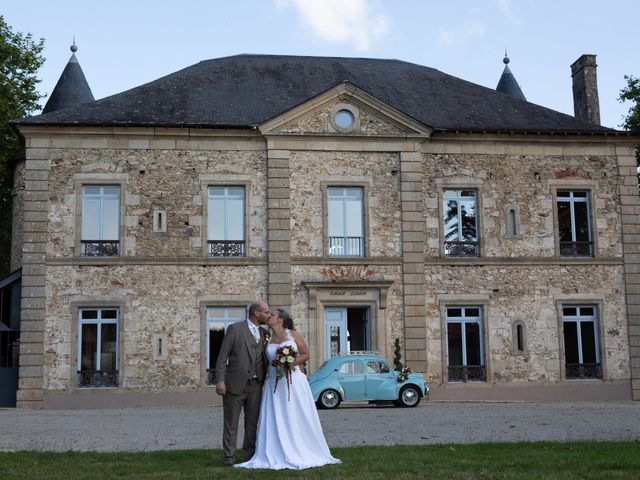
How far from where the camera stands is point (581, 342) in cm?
2167

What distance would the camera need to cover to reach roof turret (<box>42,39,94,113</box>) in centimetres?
2686

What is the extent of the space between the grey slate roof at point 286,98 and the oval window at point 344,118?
112 centimetres

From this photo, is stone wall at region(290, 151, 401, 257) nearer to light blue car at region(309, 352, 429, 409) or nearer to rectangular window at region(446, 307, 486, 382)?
rectangular window at region(446, 307, 486, 382)

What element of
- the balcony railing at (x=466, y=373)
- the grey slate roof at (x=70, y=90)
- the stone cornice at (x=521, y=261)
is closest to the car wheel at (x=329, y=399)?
the balcony railing at (x=466, y=373)

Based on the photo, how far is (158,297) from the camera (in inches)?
797

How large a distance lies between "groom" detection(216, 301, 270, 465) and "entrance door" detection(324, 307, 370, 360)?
1158cm

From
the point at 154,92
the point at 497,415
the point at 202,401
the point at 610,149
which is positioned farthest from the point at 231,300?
the point at 610,149

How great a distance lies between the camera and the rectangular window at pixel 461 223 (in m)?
21.6

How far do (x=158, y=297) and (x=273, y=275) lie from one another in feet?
9.27

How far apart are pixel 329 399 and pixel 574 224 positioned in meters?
8.87

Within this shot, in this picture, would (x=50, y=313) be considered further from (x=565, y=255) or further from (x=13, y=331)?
(x=565, y=255)

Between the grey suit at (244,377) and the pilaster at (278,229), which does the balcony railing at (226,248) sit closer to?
the pilaster at (278,229)

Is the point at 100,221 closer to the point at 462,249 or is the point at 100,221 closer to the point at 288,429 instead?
Result: the point at 462,249

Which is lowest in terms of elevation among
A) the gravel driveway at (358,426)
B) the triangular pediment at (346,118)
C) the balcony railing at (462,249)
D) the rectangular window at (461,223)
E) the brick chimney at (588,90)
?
the gravel driveway at (358,426)
